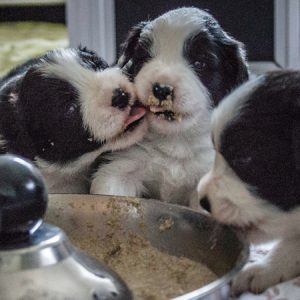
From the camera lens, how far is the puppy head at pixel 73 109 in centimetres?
167

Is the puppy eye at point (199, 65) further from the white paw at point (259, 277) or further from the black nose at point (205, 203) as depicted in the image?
the white paw at point (259, 277)

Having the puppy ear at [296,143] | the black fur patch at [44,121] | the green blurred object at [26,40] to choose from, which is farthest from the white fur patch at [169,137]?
the green blurred object at [26,40]

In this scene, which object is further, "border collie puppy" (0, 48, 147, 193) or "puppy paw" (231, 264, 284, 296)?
"border collie puppy" (0, 48, 147, 193)

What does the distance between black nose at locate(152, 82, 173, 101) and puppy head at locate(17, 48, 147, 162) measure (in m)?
0.08

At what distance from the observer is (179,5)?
3355mm

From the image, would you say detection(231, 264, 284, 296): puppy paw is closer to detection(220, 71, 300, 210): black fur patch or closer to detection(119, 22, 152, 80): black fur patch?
detection(220, 71, 300, 210): black fur patch

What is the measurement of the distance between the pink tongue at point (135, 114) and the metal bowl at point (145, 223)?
0.91 ft

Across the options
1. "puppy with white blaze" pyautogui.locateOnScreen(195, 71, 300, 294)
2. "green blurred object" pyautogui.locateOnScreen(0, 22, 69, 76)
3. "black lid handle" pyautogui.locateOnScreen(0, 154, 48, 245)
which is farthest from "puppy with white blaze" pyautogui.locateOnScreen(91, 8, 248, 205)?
"green blurred object" pyautogui.locateOnScreen(0, 22, 69, 76)

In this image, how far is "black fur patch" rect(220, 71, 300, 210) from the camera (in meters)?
1.32

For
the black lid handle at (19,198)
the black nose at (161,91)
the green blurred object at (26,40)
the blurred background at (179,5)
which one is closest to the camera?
the black lid handle at (19,198)

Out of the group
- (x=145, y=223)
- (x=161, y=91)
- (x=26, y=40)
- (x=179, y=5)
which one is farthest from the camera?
(x=26, y=40)

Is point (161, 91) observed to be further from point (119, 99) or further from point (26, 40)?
point (26, 40)

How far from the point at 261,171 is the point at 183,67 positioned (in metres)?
0.44

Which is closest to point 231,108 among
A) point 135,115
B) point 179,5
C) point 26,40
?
point 135,115
